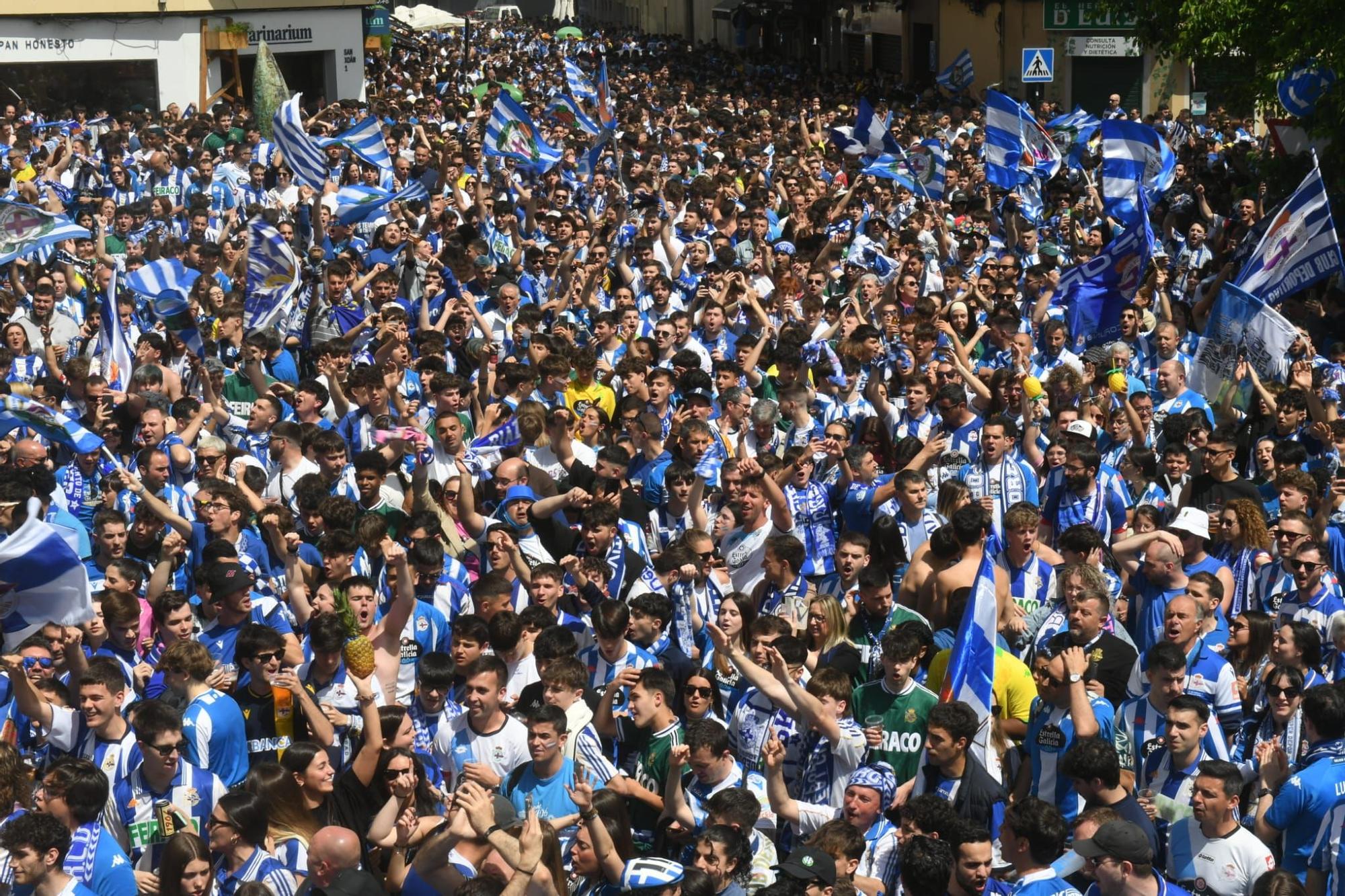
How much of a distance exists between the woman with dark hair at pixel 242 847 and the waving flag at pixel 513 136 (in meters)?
14.9

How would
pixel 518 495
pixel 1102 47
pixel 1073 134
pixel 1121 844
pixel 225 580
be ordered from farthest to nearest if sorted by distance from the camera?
pixel 1102 47 < pixel 1073 134 < pixel 518 495 < pixel 225 580 < pixel 1121 844

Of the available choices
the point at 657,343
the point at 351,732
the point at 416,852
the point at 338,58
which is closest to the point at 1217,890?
the point at 416,852

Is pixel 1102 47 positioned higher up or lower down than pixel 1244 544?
higher up

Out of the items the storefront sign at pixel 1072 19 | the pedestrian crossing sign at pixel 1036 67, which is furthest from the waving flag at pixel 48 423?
the storefront sign at pixel 1072 19

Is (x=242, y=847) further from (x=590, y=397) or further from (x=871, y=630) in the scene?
(x=590, y=397)

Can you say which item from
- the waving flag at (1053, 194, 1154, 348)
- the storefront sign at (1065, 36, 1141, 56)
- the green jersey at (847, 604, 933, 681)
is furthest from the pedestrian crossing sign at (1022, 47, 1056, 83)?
the green jersey at (847, 604, 933, 681)

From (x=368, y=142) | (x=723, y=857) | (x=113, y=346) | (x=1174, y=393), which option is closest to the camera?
(x=723, y=857)

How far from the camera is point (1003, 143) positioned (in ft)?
64.5

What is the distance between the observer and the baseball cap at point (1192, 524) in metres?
8.48

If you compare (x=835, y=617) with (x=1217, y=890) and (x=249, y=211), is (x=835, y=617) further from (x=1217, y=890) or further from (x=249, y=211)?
(x=249, y=211)

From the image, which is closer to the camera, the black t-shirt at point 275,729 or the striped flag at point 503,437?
the black t-shirt at point 275,729

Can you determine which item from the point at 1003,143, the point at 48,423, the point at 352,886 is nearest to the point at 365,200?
the point at 1003,143

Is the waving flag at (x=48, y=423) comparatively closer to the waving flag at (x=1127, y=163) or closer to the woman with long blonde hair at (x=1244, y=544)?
the woman with long blonde hair at (x=1244, y=544)

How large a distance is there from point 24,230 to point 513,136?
9863mm
